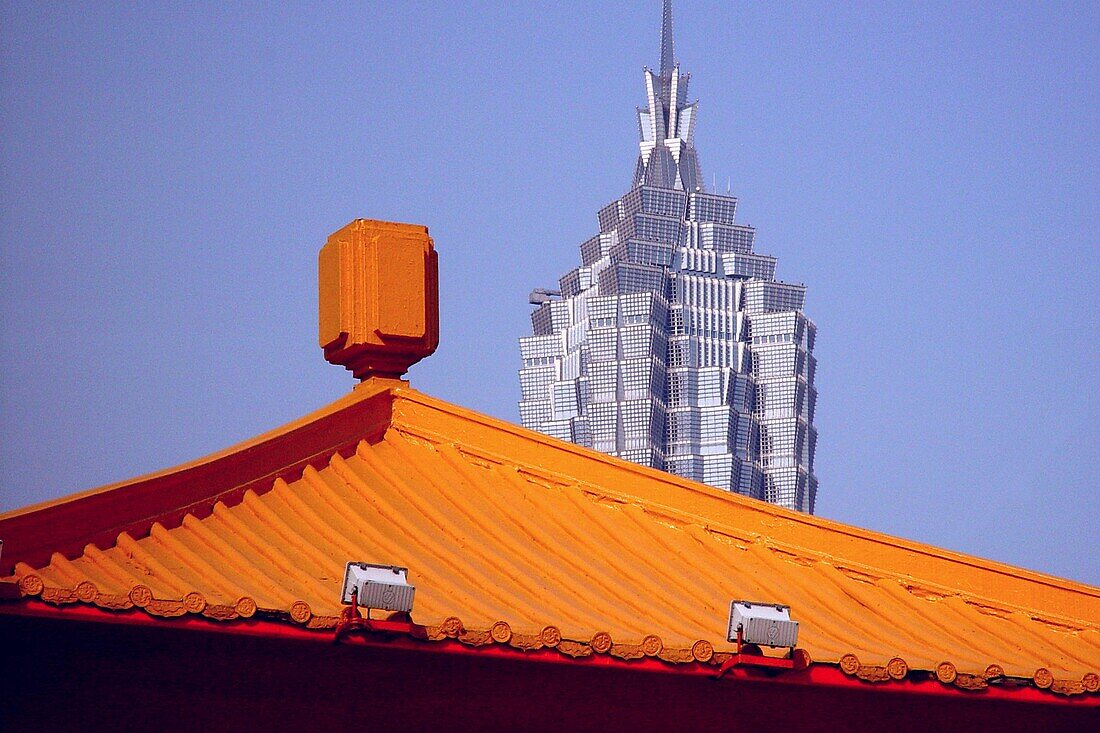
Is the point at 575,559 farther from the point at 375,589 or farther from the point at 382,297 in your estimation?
the point at 375,589

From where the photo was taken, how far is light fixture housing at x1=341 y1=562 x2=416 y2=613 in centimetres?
714

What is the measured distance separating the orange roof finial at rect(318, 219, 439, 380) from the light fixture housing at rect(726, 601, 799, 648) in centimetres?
307

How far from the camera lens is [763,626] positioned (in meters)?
7.69

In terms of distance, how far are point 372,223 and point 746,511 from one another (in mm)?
2600

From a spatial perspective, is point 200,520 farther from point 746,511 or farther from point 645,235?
point 645,235

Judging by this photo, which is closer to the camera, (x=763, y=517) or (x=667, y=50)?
(x=763, y=517)

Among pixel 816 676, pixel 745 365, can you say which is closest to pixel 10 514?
pixel 816 676

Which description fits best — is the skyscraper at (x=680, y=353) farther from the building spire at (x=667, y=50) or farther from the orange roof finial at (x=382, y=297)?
the orange roof finial at (x=382, y=297)

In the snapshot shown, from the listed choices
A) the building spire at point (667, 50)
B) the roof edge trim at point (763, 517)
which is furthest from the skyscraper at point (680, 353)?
the roof edge trim at point (763, 517)

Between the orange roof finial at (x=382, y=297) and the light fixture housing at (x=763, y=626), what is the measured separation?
121 inches

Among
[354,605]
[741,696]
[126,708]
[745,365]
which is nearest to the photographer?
[354,605]

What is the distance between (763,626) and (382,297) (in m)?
3.30

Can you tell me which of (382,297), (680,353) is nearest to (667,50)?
(680,353)

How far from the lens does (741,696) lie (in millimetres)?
8500
